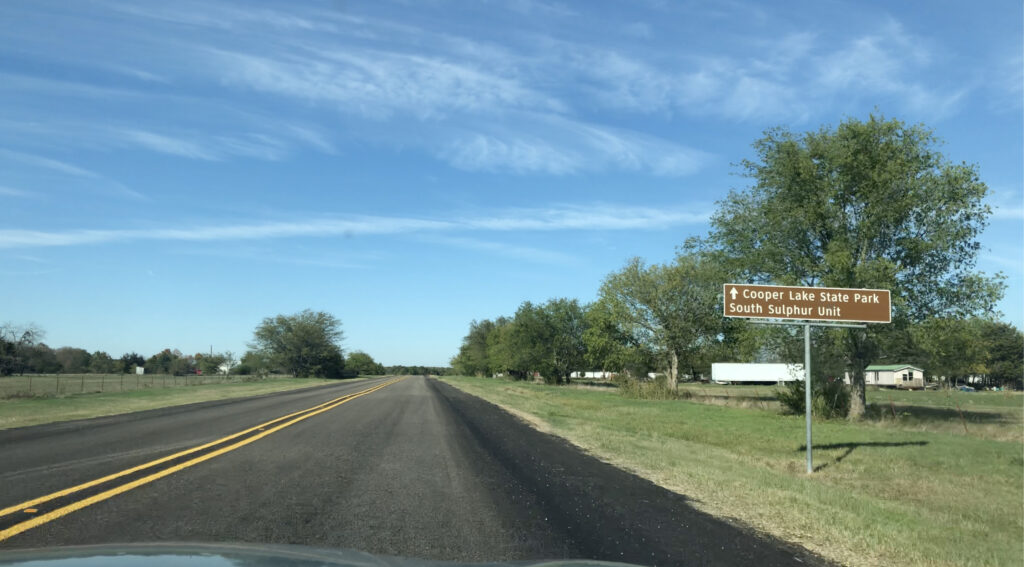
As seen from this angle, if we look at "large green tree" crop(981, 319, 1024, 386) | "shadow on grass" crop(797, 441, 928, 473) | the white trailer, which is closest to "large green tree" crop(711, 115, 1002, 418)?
"shadow on grass" crop(797, 441, 928, 473)

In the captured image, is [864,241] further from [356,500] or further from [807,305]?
[356,500]

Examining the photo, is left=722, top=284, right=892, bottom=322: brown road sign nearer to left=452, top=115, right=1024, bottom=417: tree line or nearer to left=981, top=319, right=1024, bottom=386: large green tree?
left=452, top=115, right=1024, bottom=417: tree line

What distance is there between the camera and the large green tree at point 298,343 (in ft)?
373

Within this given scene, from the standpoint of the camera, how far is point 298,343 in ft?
373

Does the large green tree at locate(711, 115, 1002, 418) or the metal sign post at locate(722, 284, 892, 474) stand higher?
the large green tree at locate(711, 115, 1002, 418)

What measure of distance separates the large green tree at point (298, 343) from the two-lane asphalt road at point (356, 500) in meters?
106

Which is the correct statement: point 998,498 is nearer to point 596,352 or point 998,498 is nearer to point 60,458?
point 60,458

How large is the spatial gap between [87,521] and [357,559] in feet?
12.0

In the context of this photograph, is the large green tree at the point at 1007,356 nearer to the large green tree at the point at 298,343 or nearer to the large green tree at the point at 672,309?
the large green tree at the point at 672,309

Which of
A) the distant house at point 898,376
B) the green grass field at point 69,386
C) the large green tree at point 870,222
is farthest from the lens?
the distant house at point 898,376

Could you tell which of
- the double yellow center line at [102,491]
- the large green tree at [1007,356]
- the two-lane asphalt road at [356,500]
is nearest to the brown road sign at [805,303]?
the two-lane asphalt road at [356,500]

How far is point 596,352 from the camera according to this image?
56.1 meters

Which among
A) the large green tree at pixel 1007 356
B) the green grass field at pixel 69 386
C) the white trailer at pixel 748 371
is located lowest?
the green grass field at pixel 69 386

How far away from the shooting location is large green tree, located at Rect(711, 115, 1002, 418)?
989 inches
